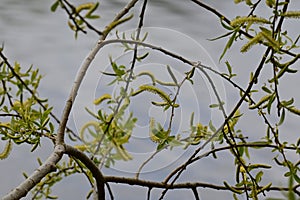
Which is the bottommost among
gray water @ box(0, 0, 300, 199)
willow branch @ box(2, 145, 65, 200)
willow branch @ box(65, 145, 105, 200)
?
willow branch @ box(2, 145, 65, 200)

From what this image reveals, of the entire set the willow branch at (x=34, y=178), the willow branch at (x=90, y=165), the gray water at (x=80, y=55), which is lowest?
the willow branch at (x=34, y=178)

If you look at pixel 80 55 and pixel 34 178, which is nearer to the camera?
pixel 34 178

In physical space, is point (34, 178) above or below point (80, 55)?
below

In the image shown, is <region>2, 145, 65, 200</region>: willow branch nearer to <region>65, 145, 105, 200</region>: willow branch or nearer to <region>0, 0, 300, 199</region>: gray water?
<region>65, 145, 105, 200</region>: willow branch

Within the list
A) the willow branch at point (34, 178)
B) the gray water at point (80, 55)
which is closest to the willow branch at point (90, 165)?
the willow branch at point (34, 178)

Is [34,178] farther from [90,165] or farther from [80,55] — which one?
[80,55]

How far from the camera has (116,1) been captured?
5.21 feet

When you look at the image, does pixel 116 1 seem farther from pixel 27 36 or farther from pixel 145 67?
pixel 145 67

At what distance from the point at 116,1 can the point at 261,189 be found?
1224mm

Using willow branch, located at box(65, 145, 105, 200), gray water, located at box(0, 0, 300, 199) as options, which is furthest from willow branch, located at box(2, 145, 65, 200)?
gray water, located at box(0, 0, 300, 199)

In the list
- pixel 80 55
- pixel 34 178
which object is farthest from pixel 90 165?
pixel 80 55

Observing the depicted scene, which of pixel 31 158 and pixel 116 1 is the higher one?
pixel 116 1

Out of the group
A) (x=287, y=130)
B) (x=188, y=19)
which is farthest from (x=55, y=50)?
(x=287, y=130)

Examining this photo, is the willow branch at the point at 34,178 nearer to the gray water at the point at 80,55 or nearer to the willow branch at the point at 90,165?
the willow branch at the point at 90,165
